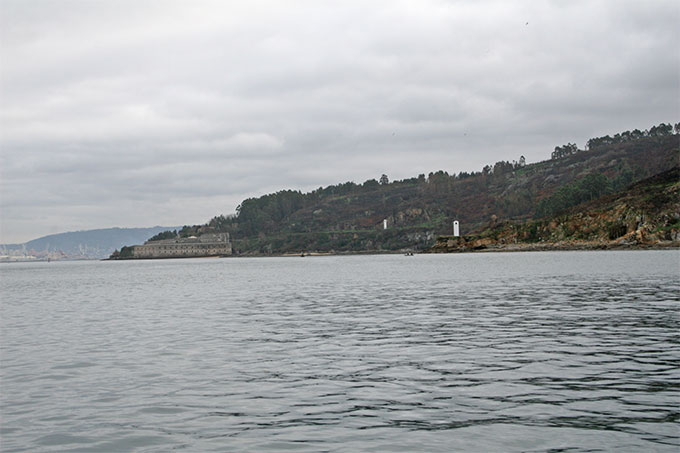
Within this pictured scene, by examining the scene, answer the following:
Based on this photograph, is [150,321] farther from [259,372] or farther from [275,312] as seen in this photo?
[259,372]

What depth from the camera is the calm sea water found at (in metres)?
13.4

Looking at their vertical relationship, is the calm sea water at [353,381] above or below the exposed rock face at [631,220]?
below

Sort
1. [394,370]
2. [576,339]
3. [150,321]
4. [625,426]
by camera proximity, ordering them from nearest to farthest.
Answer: [625,426] < [394,370] < [576,339] < [150,321]

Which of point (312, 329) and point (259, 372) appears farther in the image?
point (312, 329)

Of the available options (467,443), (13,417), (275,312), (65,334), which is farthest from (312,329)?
(467,443)

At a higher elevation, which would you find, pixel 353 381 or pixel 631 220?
pixel 631 220

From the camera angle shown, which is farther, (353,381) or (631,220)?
(631,220)

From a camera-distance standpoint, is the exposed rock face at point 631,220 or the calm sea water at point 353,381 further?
the exposed rock face at point 631,220

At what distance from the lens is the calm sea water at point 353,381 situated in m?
13.4

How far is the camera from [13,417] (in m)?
16.0

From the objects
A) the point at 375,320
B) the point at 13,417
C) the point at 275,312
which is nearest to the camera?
the point at 13,417

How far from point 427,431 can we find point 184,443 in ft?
17.2

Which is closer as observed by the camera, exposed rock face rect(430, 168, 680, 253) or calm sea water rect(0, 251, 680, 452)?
calm sea water rect(0, 251, 680, 452)

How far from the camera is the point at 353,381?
61.9ft
